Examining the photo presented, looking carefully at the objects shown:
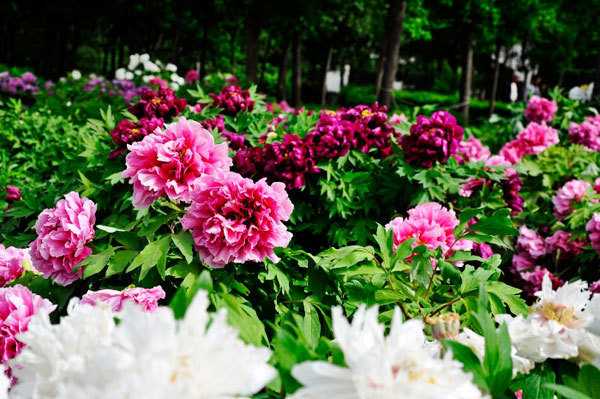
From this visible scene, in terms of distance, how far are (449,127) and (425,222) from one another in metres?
0.87

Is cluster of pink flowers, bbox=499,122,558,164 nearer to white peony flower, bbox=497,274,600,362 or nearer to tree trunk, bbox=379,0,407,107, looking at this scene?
white peony flower, bbox=497,274,600,362

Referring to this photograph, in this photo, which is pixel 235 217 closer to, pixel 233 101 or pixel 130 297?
pixel 130 297

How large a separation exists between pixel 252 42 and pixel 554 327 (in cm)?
1161

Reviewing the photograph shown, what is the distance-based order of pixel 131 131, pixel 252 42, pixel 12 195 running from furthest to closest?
pixel 252 42, pixel 12 195, pixel 131 131

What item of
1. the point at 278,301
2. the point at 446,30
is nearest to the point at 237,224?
the point at 278,301

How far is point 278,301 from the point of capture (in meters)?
2.02

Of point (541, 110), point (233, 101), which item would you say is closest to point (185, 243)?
point (233, 101)

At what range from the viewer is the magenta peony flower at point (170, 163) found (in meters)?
1.64

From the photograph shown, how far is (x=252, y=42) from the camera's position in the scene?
11.8m

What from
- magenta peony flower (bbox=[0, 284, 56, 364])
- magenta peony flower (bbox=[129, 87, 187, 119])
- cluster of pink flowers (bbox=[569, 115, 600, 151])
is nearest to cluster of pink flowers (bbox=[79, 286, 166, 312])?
magenta peony flower (bbox=[0, 284, 56, 364])

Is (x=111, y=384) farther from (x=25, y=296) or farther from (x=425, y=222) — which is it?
(x=425, y=222)

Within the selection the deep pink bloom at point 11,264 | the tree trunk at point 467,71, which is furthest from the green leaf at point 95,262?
the tree trunk at point 467,71

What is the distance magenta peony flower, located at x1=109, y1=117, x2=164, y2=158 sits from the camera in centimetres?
264

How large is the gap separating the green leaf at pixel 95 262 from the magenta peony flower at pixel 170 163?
0.61ft
